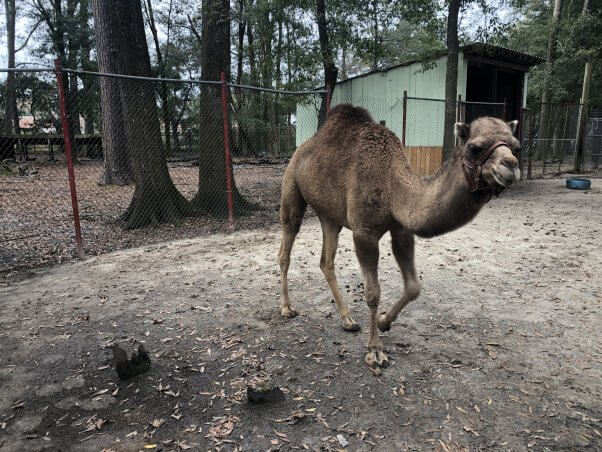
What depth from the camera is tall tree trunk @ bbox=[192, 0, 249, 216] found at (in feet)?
27.7

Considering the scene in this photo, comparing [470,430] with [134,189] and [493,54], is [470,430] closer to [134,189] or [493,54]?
[134,189]

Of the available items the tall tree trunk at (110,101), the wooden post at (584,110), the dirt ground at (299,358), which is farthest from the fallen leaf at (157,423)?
the wooden post at (584,110)

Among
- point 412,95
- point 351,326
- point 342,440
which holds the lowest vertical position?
point 342,440

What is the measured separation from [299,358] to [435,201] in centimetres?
164

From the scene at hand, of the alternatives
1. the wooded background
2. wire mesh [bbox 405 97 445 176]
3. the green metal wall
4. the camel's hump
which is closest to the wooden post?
the wooded background

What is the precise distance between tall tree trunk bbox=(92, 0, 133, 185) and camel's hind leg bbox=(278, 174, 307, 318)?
5311mm

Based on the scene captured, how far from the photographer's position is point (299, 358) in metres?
3.49

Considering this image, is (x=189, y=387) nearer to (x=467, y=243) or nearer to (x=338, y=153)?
(x=338, y=153)

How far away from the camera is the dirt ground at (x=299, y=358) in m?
2.62

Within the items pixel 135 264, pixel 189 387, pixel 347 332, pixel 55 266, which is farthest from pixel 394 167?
pixel 55 266

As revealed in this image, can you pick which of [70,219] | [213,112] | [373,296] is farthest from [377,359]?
[70,219]

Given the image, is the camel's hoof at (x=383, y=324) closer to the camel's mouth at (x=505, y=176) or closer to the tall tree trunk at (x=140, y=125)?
the camel's mouth at (x=505, y=176)

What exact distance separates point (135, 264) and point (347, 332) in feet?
10.8

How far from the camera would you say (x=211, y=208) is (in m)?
8.71
